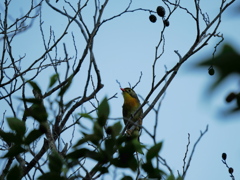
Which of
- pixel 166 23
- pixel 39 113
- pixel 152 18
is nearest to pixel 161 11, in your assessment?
pixel 166 23

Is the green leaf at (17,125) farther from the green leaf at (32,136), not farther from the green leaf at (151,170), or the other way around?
the green leaf at (151,170)

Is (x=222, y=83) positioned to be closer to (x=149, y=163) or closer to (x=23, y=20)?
(x=149, y=163)

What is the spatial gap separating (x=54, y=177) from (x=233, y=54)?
0.61 meters

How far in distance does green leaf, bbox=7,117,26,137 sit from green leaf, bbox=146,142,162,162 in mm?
303

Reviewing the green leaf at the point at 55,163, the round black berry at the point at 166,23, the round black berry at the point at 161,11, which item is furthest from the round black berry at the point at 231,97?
the round black berry at the point at 161,11

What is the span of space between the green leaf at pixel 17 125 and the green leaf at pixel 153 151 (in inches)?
11.9

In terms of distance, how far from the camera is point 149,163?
78 cm

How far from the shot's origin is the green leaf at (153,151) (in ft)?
2.43

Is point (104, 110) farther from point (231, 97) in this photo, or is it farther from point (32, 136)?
point (231, 97)

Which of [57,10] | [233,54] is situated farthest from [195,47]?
[233,54]

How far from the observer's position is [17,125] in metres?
0.82

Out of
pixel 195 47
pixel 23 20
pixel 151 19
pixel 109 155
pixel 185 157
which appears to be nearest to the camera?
pixel 109 155

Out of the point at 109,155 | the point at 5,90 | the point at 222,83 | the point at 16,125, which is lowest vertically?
the point at 222,83

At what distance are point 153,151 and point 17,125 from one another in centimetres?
32
